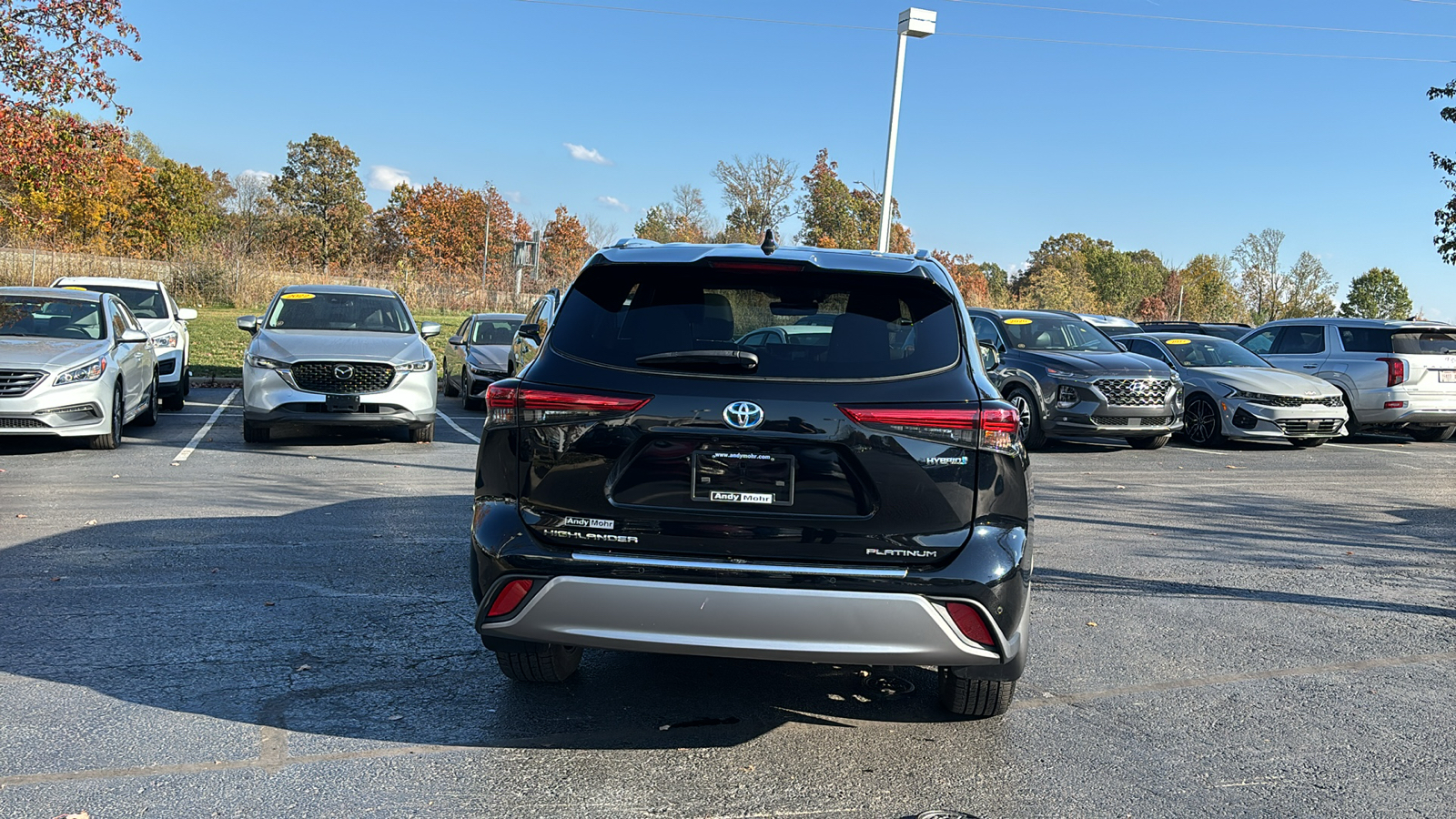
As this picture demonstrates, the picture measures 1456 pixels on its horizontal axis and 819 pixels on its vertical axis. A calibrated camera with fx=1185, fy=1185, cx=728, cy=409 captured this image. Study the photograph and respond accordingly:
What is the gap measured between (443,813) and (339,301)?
11378 mm

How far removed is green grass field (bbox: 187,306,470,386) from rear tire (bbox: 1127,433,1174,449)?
1078 centimetres

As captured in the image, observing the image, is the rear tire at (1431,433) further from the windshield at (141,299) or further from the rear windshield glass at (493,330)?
the windshield at (141,299)

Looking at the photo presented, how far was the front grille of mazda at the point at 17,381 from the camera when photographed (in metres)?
10.6

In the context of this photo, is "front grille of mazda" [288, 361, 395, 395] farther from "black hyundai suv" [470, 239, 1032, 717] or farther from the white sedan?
"black hyundai suv" [470, 239, 1032, 717]

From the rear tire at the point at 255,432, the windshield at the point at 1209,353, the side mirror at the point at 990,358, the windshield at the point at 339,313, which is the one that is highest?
the side mirror at the point at 990,358

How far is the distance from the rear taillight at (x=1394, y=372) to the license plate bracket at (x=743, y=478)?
1478 centimetres

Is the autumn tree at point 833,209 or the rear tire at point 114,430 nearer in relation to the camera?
the rear tire at point 114,430

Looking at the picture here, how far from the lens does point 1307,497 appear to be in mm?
10680

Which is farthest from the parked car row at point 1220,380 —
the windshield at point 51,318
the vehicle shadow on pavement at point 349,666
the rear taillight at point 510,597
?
the rear taillight at point 510,597

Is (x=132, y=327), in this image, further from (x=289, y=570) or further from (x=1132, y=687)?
(x=1132, y=687)

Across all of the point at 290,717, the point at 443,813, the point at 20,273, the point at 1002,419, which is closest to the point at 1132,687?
the point at 1002,419

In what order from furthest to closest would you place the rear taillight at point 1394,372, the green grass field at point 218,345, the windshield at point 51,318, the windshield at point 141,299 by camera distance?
the green grass field at point 218,345 < the windshield at point 141,299 < the rear taillight at point 1394,372 < the windshield at point 51,318

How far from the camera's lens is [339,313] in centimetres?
1369

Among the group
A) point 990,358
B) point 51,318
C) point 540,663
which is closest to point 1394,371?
point 990,358
